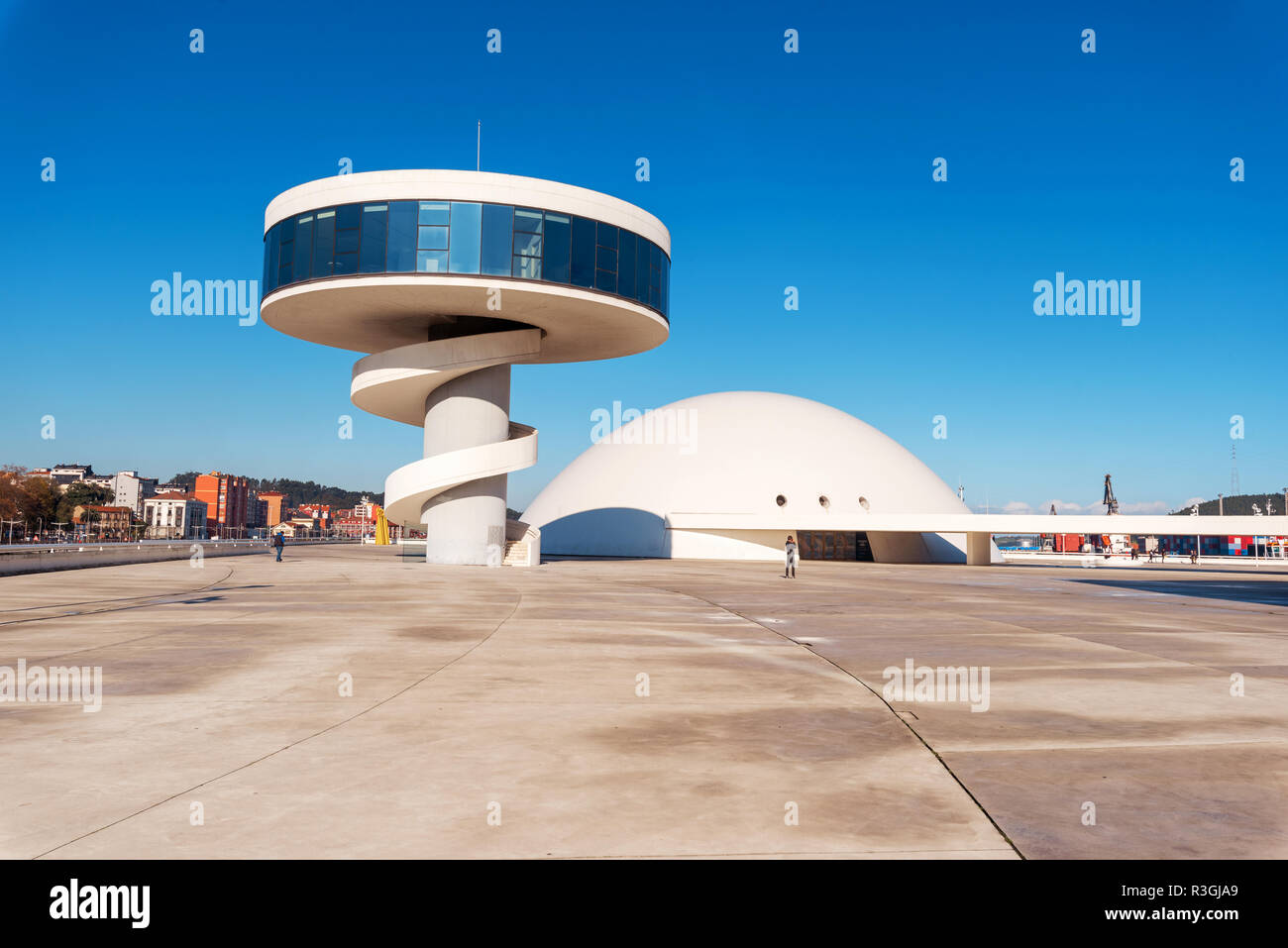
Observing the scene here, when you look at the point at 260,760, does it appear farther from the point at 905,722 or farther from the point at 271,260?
the point at 271,260

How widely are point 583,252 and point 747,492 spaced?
1031 inches

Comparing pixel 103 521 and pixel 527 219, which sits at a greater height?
pixel 527 219

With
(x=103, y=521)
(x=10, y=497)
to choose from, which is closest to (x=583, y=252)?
(x=10, y=497)

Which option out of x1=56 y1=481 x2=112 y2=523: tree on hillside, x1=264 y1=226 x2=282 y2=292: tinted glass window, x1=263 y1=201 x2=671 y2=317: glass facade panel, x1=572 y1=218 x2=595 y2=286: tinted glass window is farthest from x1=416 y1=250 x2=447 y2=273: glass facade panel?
x1=56 y1=481 x2=112 y2=523: tree on hillside

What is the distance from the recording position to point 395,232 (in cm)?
3375

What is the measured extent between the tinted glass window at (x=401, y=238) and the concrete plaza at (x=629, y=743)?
20467 mm

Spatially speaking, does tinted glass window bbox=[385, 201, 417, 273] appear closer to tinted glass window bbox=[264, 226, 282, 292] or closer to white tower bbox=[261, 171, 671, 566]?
white tower bbox=[261, 171, 671, 566]

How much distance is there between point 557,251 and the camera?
34844 mm

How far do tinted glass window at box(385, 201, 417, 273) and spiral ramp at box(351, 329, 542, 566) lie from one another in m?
4.12

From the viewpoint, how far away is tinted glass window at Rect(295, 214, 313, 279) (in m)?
34.7

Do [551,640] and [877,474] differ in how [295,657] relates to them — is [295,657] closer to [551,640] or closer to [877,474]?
[551,640]
